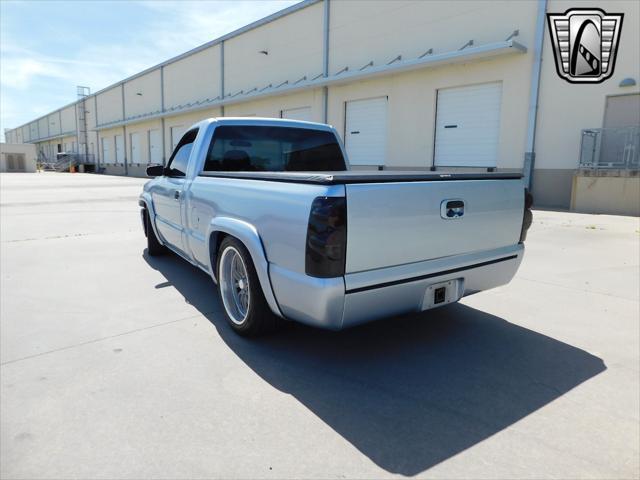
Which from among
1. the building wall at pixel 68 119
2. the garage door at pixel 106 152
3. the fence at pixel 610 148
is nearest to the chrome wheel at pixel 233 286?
the fence at pixel 610 148

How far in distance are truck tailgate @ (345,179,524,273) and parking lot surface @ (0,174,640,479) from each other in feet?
2.78

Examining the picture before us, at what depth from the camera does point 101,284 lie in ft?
16.7

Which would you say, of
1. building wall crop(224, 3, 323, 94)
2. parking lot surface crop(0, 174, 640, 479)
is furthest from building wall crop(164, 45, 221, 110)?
parking lot surface crop(0, 174, 640, 479)

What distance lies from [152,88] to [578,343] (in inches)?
1626

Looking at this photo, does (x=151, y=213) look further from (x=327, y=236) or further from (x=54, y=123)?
(x=54, y=123)

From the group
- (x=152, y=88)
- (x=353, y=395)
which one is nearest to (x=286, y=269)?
(x=353, y=395)

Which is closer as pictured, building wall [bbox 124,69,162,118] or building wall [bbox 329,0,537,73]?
building wall [bbox 329,0,537,73]

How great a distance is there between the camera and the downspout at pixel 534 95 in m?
13.5

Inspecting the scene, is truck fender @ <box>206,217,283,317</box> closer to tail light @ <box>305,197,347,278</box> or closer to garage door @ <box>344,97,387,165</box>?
tail light @ <box>305,197,347,278</box>

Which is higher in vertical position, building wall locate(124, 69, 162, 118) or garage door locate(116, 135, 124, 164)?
building wall locate(124, 69, 162, 118)

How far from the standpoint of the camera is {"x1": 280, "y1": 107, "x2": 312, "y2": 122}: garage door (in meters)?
22.1

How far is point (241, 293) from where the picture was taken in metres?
3.67

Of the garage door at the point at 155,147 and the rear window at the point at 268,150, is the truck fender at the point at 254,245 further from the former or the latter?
the garage door at the point at 155,147

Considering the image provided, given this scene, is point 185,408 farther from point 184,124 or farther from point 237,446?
point 184,124
